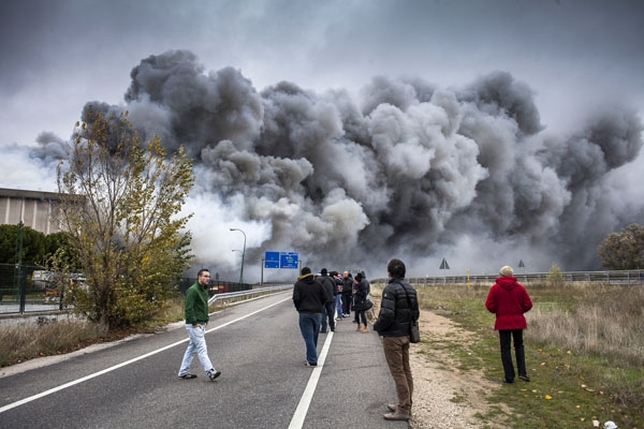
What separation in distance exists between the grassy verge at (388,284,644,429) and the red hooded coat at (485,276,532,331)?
859 mm

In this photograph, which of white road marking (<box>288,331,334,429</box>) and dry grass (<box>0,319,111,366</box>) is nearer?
white road marking (<box>288,331,334,429</box>)

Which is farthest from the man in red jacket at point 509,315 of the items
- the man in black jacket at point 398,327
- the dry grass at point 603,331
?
the dry grass at point 603,331

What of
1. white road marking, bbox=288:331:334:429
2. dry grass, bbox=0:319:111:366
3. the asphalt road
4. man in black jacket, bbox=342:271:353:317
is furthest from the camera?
man in black jacket, bbox=342:271:353:317

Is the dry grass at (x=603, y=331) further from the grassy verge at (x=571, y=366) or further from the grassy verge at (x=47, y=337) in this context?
the grassy verge at (x=47, y=337)

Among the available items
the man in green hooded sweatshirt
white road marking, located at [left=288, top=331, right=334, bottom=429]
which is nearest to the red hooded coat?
white road marking, located at [left=288, top=331, right=334, bottom=429]

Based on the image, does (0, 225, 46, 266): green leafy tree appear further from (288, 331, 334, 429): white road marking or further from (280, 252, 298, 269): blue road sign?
(288, 331, 334, 429): white road marking

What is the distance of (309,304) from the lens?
26.0ft

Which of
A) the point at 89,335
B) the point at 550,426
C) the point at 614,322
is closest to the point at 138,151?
the point at 89,335

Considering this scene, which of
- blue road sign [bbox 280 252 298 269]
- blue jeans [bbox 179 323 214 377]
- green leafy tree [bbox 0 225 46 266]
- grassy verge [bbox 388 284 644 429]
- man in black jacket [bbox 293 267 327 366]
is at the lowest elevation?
grassy verge [bbox 388 284 644 429]

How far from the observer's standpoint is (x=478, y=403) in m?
5.52

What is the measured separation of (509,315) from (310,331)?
3.18 m

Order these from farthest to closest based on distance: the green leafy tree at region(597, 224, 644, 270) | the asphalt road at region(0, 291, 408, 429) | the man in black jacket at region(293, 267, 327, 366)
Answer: the green leafy tree at region(597, 224, 644, 270), the man in black jacket at region(293, 267, 327, 366), the asphalt road at region(0, 291, 408, 429)

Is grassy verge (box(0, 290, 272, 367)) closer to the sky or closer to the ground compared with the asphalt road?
closer to the sky

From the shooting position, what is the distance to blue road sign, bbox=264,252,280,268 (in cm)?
4712
